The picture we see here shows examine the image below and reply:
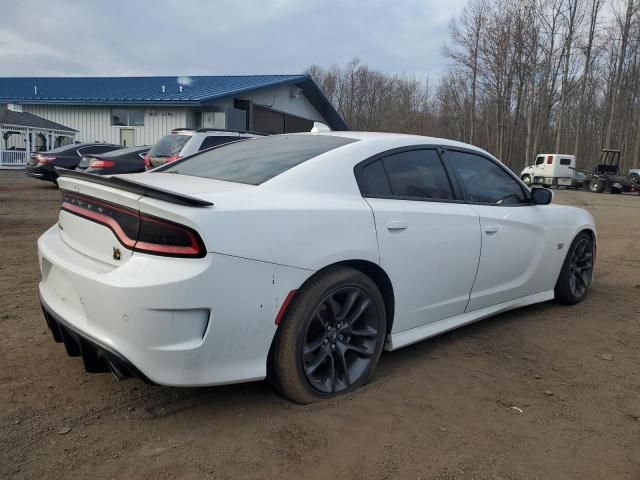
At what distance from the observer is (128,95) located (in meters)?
25.9

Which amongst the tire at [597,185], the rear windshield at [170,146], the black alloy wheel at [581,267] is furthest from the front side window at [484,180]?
the tire at [597,185]

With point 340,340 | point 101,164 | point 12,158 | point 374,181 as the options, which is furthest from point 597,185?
point 340,340

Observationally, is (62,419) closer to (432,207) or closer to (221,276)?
(221,276)

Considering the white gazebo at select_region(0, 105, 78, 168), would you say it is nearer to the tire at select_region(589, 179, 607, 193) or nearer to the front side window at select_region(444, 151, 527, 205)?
the front side window at select_region(444, 151, 527, 205)

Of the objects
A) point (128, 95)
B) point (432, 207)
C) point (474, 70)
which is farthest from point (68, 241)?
point (474, 70)

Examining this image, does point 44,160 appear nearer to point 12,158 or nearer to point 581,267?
point 12,158

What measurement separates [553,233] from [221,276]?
328 centimetres

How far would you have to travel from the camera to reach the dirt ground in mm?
2289

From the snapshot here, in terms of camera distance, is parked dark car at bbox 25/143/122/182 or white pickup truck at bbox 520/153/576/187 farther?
white pickup truck at bbox 520/153/576/187

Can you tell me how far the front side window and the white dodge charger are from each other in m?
0.02

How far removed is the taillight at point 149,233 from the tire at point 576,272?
3754mm

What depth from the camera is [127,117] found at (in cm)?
2566

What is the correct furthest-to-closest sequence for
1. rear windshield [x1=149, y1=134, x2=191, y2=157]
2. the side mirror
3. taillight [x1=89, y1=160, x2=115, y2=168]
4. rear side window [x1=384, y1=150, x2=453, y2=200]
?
1. taillight [x1=89, y1=160, x2=115, y2=168]
2. rear windshield [x1=149, y1=134, x2=191, y2=157]
3. the side mirror
4. rear side window [x1=384, y1=150, x2=453, y2=200]

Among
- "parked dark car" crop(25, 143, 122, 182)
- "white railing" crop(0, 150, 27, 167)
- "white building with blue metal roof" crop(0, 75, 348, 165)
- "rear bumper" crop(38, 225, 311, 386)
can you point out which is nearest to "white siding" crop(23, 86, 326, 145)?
"white building with blue metal roof" crop(0, 75, 348, 165)
